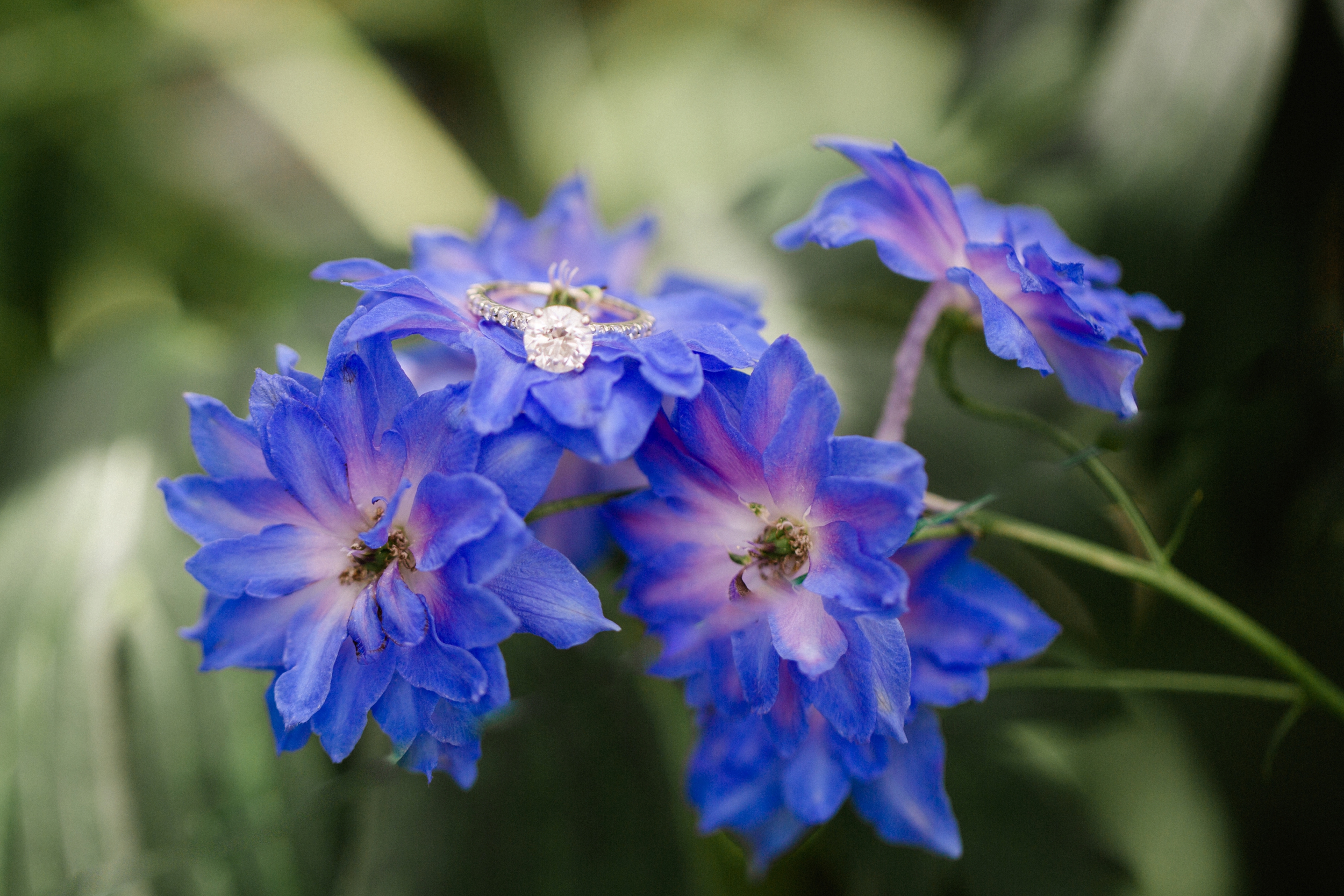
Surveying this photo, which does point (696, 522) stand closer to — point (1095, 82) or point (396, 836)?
point (396, 836)

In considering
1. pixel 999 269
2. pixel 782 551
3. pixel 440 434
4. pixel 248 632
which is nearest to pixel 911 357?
pixel 999 269

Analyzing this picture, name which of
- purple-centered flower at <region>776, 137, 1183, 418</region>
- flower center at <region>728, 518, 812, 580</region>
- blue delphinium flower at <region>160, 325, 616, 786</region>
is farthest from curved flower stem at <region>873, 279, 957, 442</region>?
blue delphinium flower at <region>160, 325, 616, 786</region>

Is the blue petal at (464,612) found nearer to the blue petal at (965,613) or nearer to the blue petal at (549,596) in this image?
the blue petal at (549,596)

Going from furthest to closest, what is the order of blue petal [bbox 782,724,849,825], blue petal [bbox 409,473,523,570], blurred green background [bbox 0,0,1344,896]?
blurred green background [bbox 0,0,1344,896] → blue petal [bbox 782,724,849,825] → blue petal [bbox 409,473,523,570]

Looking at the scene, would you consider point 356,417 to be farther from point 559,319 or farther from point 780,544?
point 780,544

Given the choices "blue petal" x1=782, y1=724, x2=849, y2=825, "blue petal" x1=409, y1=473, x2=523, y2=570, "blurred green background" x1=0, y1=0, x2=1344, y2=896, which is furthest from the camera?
"blurred green background" x1=0, y1=0, x2=1344, y2=896

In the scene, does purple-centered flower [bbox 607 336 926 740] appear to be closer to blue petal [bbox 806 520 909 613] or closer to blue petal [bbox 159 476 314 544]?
blue petal [bbox 806 520 909 613]
